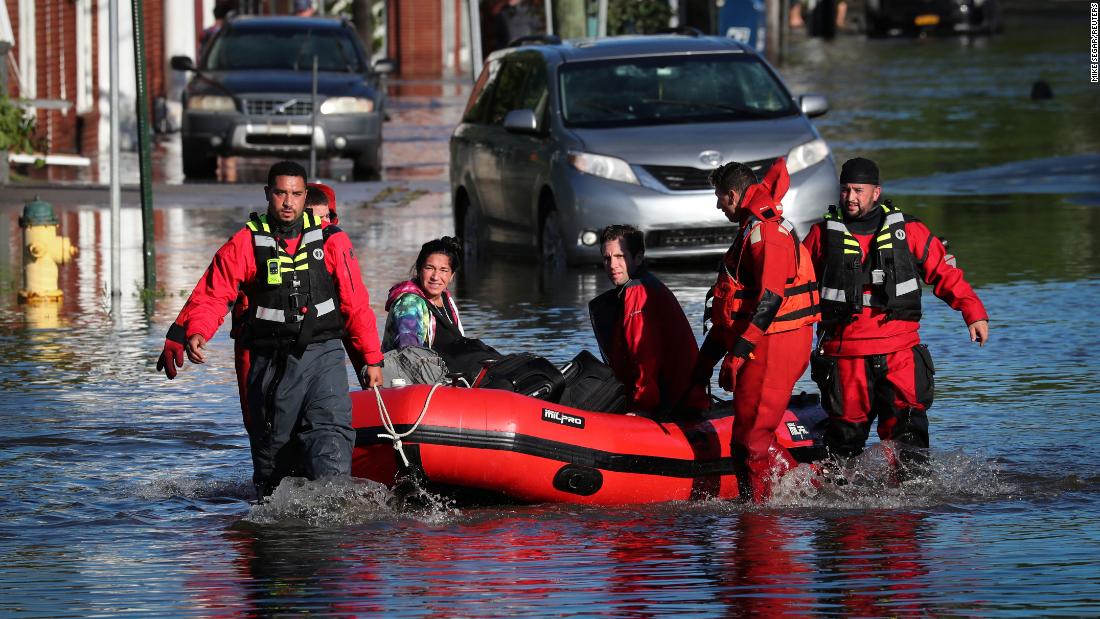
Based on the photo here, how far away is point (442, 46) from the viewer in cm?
5131

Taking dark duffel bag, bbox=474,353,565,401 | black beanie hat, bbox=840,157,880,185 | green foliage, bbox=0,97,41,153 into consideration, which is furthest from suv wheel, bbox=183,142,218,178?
black beanie hat, bbox=840,157,880,185

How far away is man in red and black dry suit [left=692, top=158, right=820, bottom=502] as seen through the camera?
8484mm

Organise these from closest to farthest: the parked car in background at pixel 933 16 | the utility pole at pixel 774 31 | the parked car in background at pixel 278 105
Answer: the parked car in background at pixel 278 105
the utility pole at pixel 774 31
the parked car in background at pixel 933 16

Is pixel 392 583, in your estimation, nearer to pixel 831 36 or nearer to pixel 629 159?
pixel 629 159

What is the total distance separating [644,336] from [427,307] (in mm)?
997

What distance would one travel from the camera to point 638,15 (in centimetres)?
3594

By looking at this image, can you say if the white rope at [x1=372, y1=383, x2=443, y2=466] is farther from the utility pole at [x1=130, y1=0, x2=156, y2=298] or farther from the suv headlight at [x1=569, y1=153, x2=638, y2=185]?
the suv headlight at [x1=569, y1=153, x2=638, y2=185]

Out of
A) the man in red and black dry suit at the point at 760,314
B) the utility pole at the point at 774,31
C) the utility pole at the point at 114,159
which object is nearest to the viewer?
the man in red and black dry suit at the point at 760,314

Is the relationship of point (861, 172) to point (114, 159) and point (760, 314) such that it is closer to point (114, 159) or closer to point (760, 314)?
point (760, 314)

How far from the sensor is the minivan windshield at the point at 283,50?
24750 mm

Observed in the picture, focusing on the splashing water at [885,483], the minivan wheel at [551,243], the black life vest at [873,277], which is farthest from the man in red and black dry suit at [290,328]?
the minivan wheel at [551,243]

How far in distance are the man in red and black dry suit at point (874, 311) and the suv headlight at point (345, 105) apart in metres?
15.4

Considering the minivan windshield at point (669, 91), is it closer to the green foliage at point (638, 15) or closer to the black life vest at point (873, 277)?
the black life vest at point (873, 277)

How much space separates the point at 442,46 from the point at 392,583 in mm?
44593
